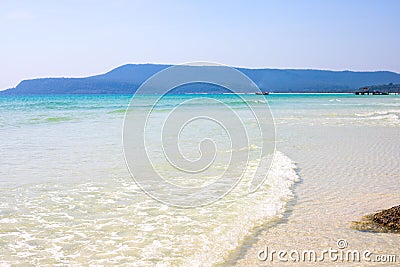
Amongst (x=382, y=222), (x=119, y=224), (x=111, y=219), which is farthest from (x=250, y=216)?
(x=111, y=219)

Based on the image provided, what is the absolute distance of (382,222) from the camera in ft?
18.2

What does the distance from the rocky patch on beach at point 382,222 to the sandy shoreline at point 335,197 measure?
16 centimetres

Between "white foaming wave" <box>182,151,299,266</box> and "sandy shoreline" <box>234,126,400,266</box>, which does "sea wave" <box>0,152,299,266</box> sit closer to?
"white foaming wave" <box>182,151,299,266</box>

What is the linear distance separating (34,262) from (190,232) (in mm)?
1976

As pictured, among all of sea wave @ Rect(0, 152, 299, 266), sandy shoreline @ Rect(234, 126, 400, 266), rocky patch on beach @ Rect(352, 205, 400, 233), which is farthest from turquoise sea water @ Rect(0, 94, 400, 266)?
rocky patch on beach @ Rect(352, 205, 400, 233)

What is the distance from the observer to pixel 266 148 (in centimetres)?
1360

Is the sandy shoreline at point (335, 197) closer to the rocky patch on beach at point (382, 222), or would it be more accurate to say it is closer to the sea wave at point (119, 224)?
the rocky patch on beach at point (382, 222)

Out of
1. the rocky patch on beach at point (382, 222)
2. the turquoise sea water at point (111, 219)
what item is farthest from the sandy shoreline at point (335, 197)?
the turquoise sea water at point (111, 219)

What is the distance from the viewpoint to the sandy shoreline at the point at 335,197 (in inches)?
196

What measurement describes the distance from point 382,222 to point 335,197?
5.26ft

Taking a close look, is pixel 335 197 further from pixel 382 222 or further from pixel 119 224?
pixel 119 224

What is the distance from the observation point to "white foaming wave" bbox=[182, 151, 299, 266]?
15.6 feet

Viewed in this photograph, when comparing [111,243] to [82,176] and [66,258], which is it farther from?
[82,176]

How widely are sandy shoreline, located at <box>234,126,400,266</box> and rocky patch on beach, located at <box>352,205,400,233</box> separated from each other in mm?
158
